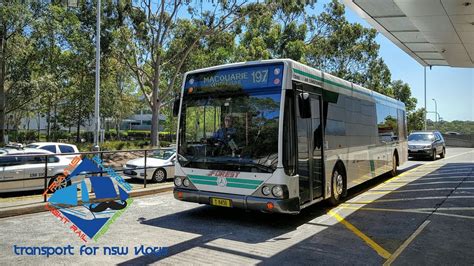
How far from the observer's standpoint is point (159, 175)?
15383 millimetres

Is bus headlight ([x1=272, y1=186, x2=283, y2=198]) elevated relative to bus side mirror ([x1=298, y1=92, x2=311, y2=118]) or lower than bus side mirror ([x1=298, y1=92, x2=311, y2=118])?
lower

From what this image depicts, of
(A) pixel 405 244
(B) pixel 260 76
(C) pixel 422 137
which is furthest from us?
(C) pixel 422 137

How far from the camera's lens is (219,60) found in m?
34.5

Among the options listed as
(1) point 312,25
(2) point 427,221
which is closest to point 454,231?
(2) point 427,221

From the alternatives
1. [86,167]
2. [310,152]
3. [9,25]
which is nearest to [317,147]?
[310,152]

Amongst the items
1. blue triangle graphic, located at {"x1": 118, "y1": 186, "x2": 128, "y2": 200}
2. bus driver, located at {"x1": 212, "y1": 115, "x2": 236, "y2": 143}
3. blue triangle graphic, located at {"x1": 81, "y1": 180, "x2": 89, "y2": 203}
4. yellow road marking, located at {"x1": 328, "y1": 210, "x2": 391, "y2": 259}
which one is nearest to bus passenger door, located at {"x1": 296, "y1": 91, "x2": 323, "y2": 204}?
yellow road marking, located at {"x1": 328, "y1": 210, "x2": 391, "y2": 259}

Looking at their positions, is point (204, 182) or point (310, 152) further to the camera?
point (310, 152)

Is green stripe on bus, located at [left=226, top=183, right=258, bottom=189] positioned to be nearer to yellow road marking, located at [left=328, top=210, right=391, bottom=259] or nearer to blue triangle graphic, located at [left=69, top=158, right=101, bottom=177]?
yellow road marking, located at [left=328, top=210, right=391, bottom=259]

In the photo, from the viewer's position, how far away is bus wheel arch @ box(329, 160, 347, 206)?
9312mm

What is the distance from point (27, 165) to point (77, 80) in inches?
860

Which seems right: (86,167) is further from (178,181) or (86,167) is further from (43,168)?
(178,181)

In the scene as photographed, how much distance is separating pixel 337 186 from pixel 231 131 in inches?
135

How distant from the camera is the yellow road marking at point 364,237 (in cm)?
603

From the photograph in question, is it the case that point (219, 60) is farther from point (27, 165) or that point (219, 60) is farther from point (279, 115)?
point (279, 115)
